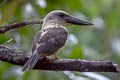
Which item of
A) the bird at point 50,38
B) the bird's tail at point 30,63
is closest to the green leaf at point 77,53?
the bird at point 50,38

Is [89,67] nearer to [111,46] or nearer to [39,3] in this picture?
[39,3]

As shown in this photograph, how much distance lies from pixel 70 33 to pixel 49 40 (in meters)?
Result: 1.41

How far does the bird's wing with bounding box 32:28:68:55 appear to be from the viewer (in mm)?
3589

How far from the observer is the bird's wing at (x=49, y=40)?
359 cm

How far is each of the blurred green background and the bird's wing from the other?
0.29 meters

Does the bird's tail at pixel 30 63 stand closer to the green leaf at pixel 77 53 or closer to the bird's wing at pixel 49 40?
the bird's wing at pixel 49 40

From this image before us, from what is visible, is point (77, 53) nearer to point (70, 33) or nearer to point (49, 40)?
point (70, 33)

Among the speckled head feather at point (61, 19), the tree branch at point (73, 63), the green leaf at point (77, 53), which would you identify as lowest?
the green leaf at point (77, 53)

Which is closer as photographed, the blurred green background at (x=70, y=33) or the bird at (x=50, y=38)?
the bird at (x=50, y=38)

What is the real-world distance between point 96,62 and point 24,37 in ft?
7.10

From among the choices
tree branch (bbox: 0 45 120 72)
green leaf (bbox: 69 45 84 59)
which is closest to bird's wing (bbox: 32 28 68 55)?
tree branch (bbox: 0 45 120 72)

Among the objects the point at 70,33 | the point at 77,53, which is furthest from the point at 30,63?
the point at 70,33

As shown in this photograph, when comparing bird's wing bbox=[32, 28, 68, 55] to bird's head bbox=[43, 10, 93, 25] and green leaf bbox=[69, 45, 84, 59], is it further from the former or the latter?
green leaf bbox=[69, 45, 84, 59]

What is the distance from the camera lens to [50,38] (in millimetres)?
3756
